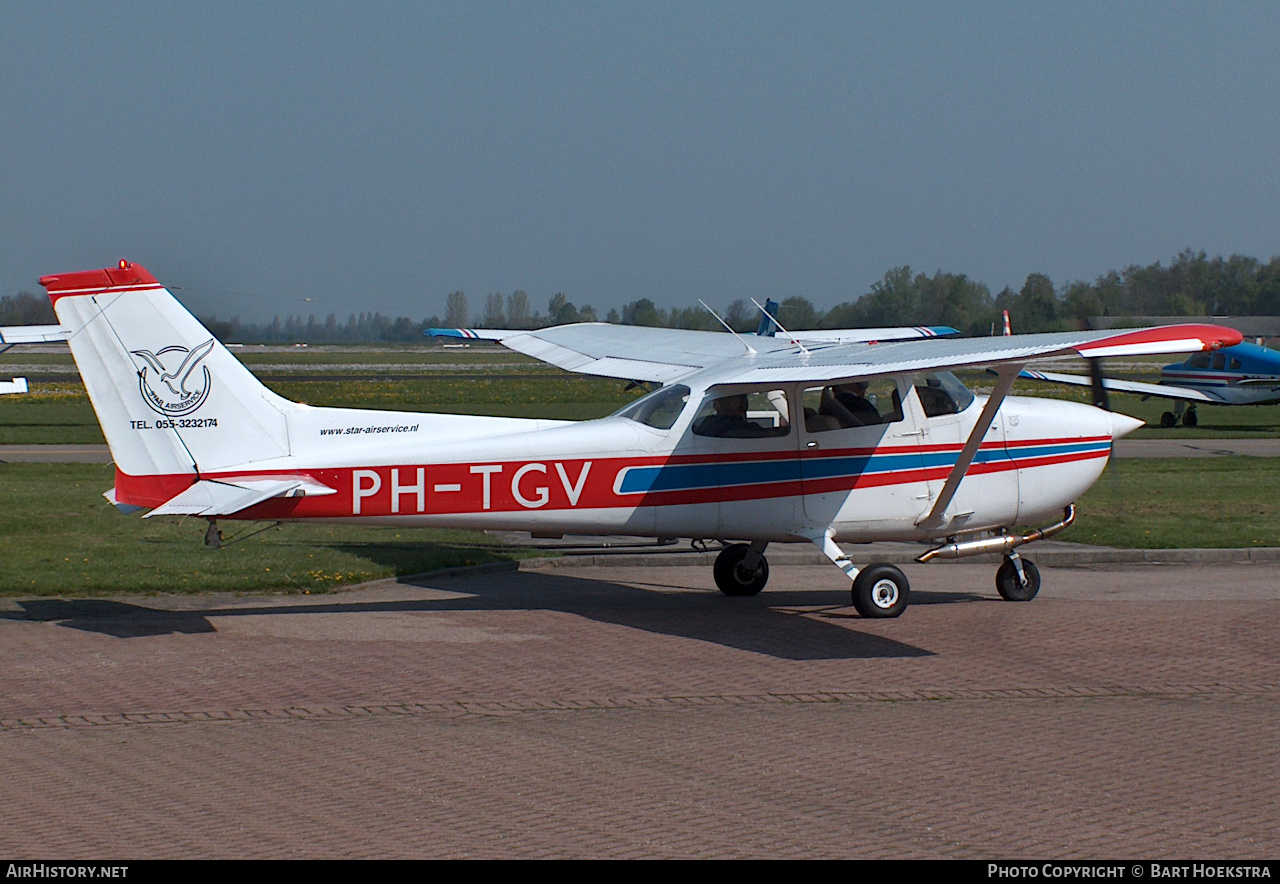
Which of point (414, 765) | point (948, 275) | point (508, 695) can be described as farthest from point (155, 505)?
point (948, 275)

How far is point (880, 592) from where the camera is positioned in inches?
452

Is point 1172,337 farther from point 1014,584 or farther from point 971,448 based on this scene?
point 1014,584

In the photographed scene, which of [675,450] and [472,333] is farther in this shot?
[472,333]

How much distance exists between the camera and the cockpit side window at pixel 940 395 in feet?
39.0

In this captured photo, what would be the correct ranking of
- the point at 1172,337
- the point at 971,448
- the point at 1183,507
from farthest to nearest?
the point at 1183,507 → the point at 971,448 → the point at 1172,337

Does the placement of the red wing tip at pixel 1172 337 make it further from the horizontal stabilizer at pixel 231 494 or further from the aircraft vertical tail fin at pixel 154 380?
the aircraft vertical tail fin at pixel 154 380

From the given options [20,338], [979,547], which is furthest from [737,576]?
[20,338]

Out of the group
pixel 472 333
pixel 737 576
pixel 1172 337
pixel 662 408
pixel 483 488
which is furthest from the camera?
pixel 472 333

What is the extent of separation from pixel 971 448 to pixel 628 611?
10.9 feet

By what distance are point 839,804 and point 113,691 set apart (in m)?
5.02

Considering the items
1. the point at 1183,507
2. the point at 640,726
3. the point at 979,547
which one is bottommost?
the point at 640,726

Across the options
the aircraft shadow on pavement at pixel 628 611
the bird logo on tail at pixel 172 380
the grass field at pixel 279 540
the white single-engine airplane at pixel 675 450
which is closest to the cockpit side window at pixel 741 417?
the white single-engine airplane at pixel 675 450

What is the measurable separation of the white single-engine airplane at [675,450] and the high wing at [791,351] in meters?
0.04

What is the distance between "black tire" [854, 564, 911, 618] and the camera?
1142cm
